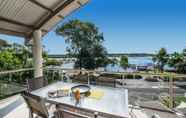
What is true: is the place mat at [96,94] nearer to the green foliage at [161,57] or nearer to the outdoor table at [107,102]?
the outdoor table at [107,102]

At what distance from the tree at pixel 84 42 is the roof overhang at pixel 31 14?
17.3 m

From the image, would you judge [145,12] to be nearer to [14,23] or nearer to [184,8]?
[184,8]

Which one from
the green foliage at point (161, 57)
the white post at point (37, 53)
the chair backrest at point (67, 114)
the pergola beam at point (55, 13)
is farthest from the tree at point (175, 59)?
the chair backrest at point (67, 114)

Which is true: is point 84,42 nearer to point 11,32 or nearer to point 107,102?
point 11,32

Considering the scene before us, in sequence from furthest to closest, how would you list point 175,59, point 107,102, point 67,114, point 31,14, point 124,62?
point 175,59, point 124,62, point 31,14, point 107,102, point 67,114

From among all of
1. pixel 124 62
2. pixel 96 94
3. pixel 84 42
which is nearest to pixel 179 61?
pixel 124 62

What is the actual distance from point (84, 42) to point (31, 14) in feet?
63.6

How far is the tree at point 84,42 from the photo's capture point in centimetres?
2447

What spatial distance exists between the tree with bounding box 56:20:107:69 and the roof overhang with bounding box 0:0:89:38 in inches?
682

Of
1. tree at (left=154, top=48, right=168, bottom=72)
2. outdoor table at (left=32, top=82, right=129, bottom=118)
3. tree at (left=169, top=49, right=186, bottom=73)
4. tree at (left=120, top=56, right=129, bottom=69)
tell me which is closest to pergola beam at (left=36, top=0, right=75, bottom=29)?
outdoor table at (left=32, top=82, right=129, bottom=118)

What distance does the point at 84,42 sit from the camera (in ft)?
82.7

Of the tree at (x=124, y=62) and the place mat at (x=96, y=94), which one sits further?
the tree at (x=124, y=62)

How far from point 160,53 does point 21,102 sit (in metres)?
35.5

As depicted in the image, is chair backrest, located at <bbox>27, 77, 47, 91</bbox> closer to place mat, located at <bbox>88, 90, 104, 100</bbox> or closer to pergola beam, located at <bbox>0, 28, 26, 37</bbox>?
place mat, located at <bbox>88, 90, 104, 100</bbox>
